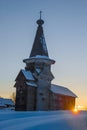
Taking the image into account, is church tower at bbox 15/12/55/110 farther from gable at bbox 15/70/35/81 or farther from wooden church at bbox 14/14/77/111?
gable at bbox 15/70/35/81

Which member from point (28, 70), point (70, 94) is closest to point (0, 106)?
point (70, 94)

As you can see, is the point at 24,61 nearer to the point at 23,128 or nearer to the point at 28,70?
the point at 28,70

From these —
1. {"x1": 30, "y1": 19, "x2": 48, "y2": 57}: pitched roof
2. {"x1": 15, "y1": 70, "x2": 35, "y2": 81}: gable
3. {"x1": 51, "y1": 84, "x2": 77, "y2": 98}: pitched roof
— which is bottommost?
{"x1": 51, "y1": 84, "x2": 77, "y2": 98}: pitched roof

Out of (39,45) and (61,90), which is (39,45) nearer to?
(39,45)

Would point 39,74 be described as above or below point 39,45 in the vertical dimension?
below

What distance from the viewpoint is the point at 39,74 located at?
44062mm

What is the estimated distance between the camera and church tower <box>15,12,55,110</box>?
43125mm

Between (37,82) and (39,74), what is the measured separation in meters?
1.38

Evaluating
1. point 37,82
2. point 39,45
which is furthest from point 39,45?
point 37,82

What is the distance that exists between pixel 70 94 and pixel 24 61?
13.8m

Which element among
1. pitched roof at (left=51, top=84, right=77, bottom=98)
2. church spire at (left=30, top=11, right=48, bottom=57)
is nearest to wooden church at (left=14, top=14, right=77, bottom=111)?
church spire at (left=30, top=11, right=48, bottom=57)

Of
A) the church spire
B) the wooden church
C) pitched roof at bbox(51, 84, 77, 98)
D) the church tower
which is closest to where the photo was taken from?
the wooden church

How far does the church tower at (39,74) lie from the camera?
141 feet

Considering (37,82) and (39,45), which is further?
(39,45)
